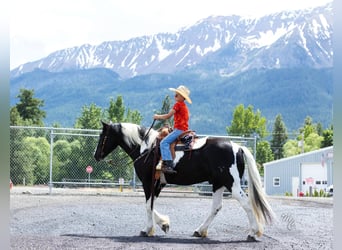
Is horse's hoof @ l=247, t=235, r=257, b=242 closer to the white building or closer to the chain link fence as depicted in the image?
the chain link fence

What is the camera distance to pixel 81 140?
19.0 metres

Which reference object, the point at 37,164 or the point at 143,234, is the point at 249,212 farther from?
the point at 37,164

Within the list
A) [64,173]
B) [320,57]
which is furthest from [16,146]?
[320,57]

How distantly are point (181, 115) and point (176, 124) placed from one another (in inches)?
6.9

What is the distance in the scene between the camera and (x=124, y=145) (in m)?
8.23

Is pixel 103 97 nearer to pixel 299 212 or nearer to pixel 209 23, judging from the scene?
pixel 209 23

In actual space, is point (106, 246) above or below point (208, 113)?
below

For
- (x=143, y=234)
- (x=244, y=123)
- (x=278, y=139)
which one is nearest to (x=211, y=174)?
(x=143, y=234)

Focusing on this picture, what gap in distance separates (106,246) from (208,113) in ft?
497

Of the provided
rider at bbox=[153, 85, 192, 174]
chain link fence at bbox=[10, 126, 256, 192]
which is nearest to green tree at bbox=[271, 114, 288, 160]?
chain link fence at bbox=[10, 126, 256, 192]

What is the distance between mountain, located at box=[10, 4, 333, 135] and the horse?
15573 centimetres

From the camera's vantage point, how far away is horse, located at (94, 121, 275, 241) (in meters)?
7.43

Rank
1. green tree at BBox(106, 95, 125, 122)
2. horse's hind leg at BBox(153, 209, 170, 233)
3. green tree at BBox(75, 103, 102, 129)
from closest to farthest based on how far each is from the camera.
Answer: horse's hind leg at BBox(153, 209, 170, 233) < green tree at BBox(75, 103, 102, 129) < green tree at BBox(106, 95, 125, 122)

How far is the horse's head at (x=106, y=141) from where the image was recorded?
327 inches
